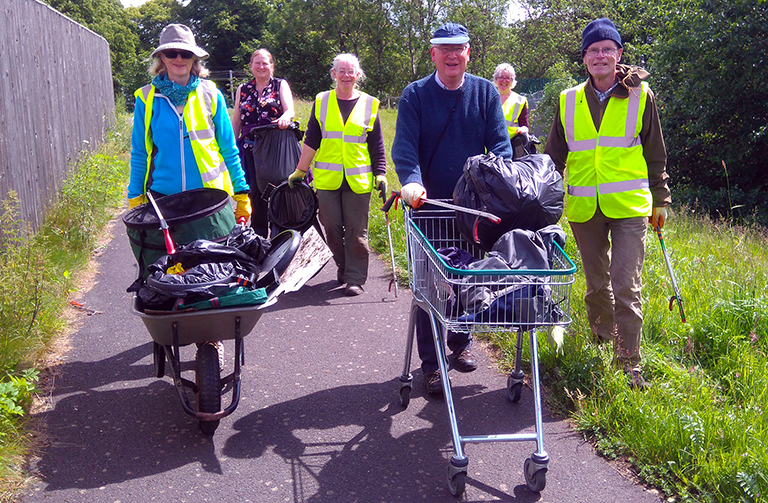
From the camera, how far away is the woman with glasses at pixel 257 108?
7.54m

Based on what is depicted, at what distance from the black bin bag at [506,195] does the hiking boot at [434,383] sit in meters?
1.03

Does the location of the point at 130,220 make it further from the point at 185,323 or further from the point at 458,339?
the point at 458,339

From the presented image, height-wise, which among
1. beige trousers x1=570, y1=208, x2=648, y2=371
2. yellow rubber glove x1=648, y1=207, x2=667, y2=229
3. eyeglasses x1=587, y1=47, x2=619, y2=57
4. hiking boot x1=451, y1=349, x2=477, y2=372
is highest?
eyeglasses x1=587, y1=47, x2=619, y2=57

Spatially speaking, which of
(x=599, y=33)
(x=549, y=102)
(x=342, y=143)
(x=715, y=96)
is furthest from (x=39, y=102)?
(x=549, y=102)

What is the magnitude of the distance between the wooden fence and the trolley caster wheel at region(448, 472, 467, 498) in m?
5.19

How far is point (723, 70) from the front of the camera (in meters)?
11.3

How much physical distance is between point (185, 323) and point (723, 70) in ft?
34.1

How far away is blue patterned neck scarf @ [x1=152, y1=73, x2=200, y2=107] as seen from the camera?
14.8 feet

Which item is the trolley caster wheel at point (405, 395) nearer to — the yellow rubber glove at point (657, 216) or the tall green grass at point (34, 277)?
the yellow rubber glove at point (657, 216)

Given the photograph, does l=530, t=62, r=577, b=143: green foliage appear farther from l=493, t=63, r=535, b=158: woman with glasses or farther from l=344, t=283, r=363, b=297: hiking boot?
l=344, t=283, r=363, b=297: hiking boot

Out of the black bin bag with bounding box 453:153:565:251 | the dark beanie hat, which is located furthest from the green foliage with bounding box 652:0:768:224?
the black bin bag with bounding box 453:153:565:251

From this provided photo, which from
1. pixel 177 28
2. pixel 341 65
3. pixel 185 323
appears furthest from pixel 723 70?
pixel 185 323

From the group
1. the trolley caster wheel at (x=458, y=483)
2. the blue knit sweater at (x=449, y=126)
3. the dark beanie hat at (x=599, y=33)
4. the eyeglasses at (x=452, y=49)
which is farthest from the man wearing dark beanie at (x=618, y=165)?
the trolley caster wheel at (x=458, y=483)

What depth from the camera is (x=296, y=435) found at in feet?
13.2
